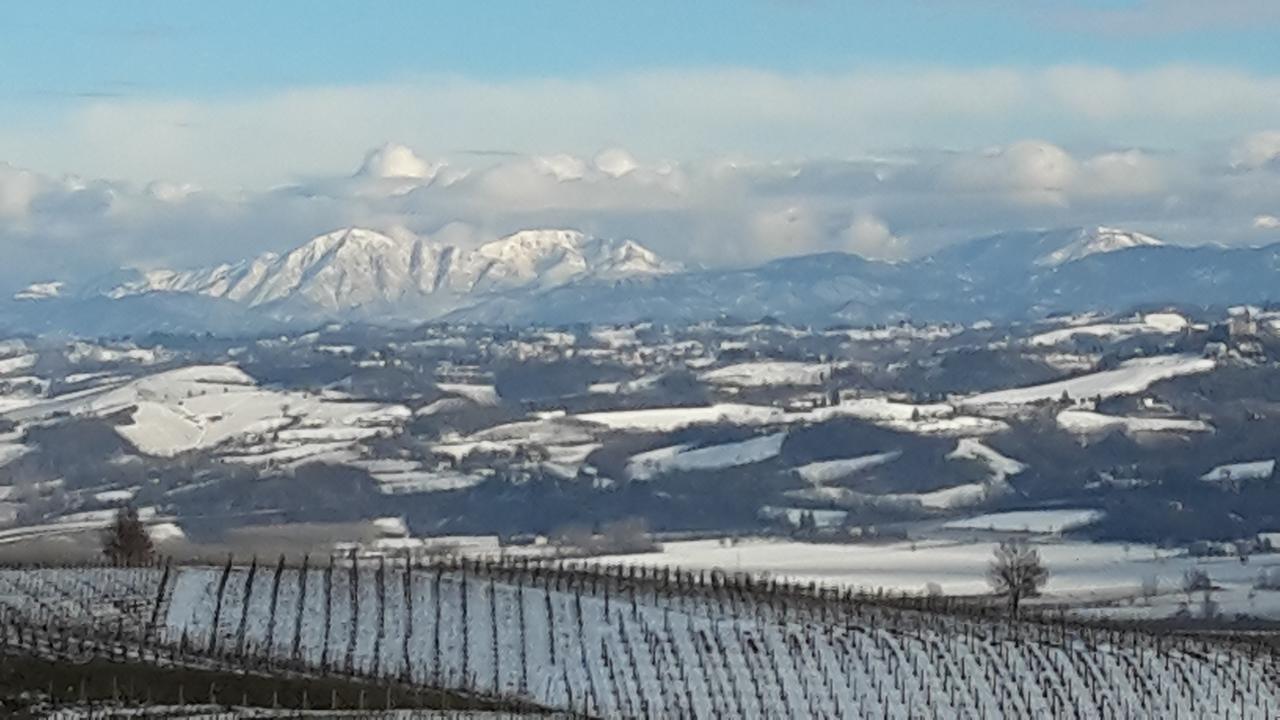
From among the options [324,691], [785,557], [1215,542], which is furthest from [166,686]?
[1215,542]

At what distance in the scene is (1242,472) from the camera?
19550cm

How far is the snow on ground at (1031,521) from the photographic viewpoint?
173m

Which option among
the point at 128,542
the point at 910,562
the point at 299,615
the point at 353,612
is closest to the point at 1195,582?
the point at 910,562

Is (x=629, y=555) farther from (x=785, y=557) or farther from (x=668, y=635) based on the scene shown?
(x=668, y=635)

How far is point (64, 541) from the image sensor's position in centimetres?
15325

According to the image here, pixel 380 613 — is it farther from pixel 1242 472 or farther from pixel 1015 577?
pixel 1242 472

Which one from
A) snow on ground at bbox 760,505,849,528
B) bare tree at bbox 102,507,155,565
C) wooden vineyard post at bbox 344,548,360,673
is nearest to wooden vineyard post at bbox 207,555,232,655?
wooden vineyard post at bbox 344,548,360,673

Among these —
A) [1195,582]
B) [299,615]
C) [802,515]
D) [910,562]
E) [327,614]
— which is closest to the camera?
[299,615]

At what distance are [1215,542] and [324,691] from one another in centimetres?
12535

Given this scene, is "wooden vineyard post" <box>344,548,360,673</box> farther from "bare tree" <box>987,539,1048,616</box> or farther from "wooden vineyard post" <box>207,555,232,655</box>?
"bare tree" <box>987,539,1048,616</box>

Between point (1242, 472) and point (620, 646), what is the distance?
144033 mm

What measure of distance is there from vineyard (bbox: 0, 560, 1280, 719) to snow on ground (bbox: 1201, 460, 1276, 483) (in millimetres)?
127157

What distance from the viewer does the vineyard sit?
5616 cm

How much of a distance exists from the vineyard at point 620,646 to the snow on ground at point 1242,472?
5006 inches
